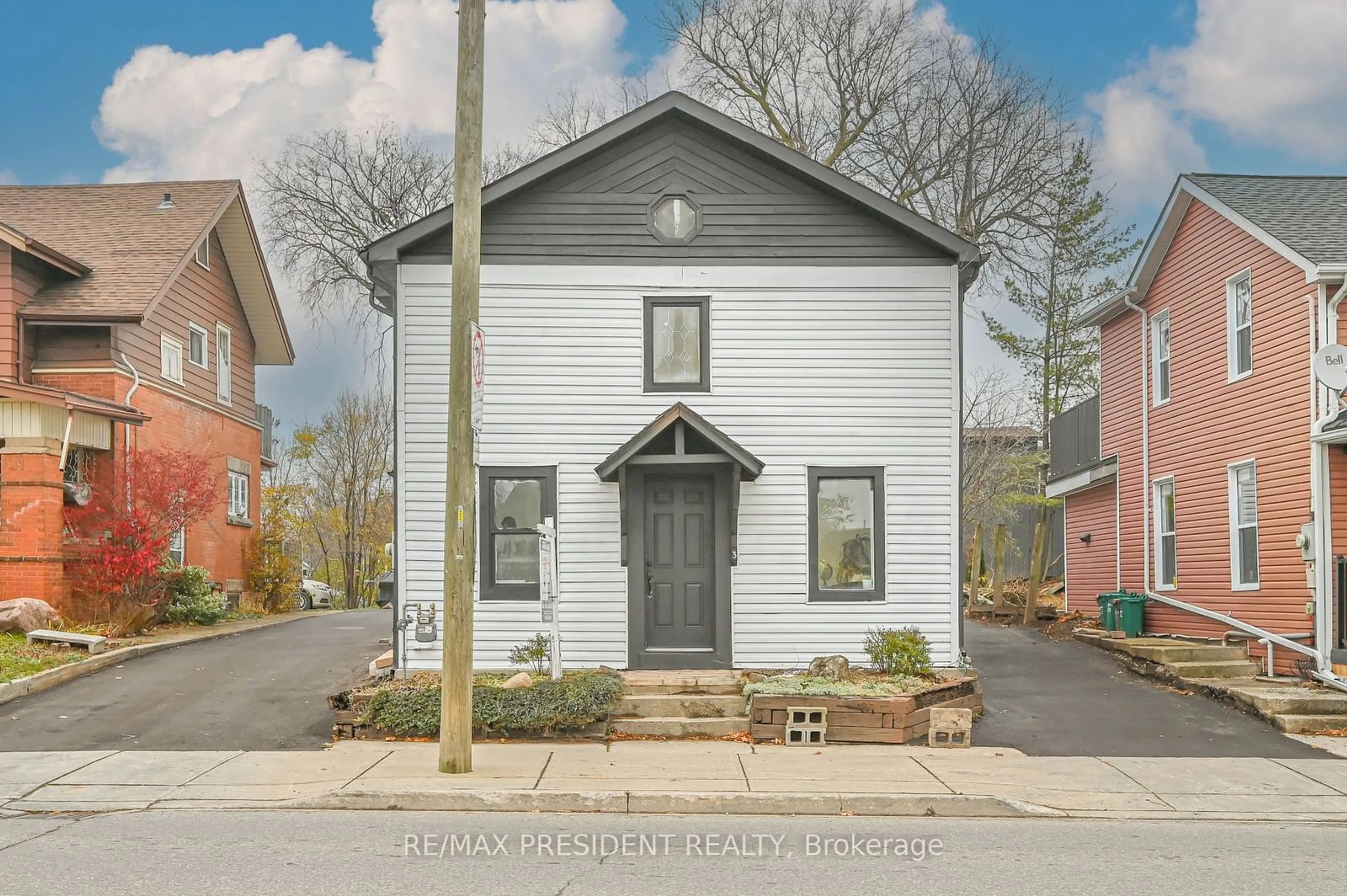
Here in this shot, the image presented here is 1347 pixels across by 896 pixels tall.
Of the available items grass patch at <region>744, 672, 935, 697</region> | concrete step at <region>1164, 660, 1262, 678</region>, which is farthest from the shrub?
concrete step at <region>1164, 660, 1262, 678</region>

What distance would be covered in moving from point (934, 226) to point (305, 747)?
358 inches

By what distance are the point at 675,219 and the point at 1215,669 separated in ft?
29.7

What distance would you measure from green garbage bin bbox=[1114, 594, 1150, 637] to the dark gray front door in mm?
8287

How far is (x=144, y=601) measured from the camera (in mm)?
20000

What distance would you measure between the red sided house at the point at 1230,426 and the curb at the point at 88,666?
1497 cm

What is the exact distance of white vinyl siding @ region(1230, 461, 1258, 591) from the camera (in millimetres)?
17609

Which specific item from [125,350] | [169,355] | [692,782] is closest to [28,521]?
[125,350]

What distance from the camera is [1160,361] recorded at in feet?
68.5

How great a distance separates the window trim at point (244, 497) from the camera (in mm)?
27438

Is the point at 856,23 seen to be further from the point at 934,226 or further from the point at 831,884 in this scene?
the point at 831,884

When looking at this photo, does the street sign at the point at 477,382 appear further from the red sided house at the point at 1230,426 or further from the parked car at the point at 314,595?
the parked car at the point at 314,595

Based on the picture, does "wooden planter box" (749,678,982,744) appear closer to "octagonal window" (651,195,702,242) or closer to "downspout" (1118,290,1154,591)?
"octagonal window" (651,195,702,242)

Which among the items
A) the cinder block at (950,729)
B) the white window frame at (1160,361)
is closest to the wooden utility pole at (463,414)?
the cinder block at (950,729)

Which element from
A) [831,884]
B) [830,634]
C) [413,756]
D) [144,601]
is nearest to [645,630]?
[830,634]
